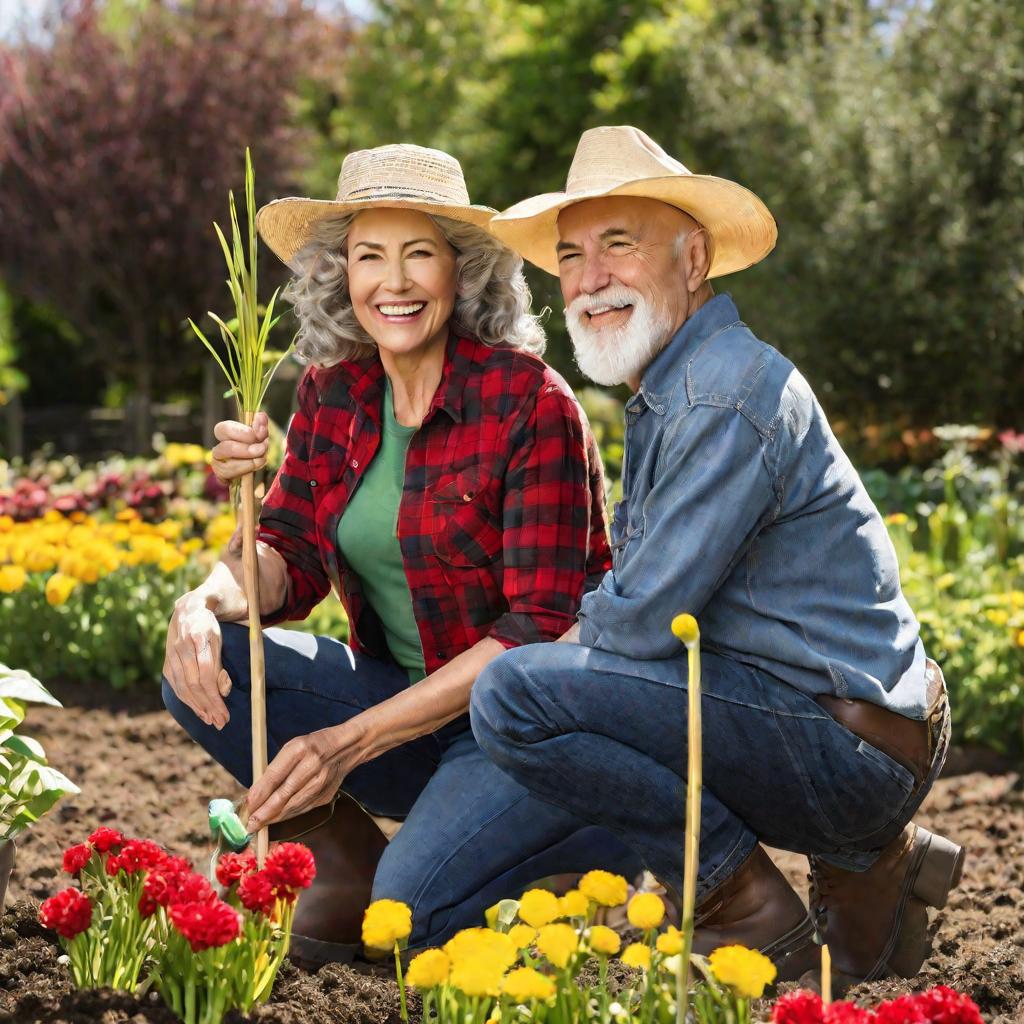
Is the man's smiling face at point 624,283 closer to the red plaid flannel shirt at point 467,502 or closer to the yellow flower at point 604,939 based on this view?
the red plaid flannel shirt at point 467,502

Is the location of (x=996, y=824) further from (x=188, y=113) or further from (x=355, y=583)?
(x=188, y=113)

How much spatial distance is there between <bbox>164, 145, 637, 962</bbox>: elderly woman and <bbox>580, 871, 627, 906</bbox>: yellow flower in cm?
74

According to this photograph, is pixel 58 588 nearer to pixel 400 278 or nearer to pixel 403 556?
pixel 403 556

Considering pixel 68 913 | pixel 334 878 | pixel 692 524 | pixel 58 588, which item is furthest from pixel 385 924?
pixel 58 588

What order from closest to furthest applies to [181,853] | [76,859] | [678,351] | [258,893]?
[258,893], [76,859], [678,351], [181,853]

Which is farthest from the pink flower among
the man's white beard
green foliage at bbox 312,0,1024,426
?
green foliage at bbox 312,0,1024,426

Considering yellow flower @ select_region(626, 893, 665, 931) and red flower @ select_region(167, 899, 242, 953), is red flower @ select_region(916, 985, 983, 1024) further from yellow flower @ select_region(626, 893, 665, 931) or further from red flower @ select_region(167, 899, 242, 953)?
red flower @ select_region(167, 899, 242, 953)

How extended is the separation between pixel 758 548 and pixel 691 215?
0.62 meters

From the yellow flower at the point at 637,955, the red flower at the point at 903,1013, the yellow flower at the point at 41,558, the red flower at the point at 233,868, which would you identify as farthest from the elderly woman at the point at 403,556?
the yellow flower at the point at 41,558

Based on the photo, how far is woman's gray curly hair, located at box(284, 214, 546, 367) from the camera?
100 inches

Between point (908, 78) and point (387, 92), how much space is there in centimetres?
853

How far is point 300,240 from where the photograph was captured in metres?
2.66

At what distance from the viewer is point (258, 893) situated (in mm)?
1649

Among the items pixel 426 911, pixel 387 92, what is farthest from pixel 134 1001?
pixel 387 92
